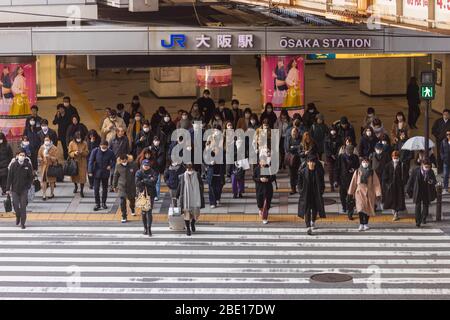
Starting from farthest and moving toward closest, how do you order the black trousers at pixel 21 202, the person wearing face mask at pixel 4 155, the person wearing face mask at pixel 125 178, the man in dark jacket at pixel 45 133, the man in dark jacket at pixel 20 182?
the man in dark jacket at pixel 45 133 < the person wearing face mask at pixel 4 155 < the person wearing face mask at pixel 125 178 < the black trousers at pixel 21 202 < the man in dark jacket at pixel 20 182

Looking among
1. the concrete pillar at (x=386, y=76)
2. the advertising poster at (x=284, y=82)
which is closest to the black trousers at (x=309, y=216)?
the advertising poster at (x=284, y=82)

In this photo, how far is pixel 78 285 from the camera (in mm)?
20844

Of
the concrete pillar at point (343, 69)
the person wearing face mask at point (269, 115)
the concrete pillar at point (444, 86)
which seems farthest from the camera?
the concrete pillar at point (343, 69)

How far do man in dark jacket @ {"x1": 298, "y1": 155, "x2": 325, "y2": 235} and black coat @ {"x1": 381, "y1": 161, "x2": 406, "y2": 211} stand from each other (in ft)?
5.04

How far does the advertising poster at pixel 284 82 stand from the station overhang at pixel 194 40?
73 centimetres

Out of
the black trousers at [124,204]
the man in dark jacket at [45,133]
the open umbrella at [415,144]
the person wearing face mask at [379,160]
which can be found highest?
the man in dark jacket at [45,133]

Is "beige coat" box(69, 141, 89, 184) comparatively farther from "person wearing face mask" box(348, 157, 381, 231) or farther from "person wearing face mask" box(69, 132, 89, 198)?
"person wearing face mask" box(348, 157, 381, 231)

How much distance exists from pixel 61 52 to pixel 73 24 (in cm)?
122

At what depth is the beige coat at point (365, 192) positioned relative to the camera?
2405cm

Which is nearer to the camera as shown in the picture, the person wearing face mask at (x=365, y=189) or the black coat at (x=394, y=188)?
the person wearing face mask at (x=365, y=189)

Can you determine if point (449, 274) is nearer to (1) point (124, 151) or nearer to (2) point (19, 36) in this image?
(1) point (124, 151)

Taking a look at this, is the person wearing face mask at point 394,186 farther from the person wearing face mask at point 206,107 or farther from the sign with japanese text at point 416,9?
the person wearing face mask at point 206,107

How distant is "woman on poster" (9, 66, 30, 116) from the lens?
30.2 meters

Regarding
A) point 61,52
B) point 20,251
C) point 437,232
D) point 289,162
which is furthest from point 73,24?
point 437,232
